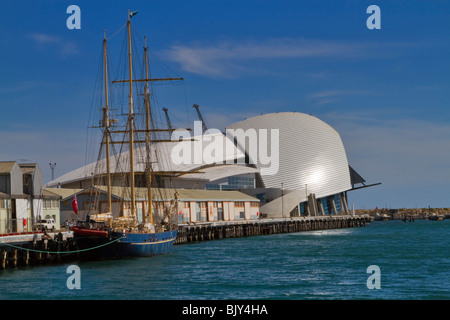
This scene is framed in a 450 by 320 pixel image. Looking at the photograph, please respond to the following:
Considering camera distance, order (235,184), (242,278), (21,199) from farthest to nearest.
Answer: (235,184) < (21,199) < (242,278)

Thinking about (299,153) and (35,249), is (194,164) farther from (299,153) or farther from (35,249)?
(35,249)

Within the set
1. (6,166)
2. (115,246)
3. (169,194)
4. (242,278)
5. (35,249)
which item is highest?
(6,166)

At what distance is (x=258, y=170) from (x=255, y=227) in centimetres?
3393

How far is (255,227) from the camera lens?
9456cm

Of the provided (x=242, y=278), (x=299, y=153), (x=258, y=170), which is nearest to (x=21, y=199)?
(x=242, y=278)

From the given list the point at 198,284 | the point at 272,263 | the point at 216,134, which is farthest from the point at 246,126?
the point at 198,284

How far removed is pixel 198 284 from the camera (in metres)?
31.2

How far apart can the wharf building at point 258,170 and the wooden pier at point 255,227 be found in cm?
551

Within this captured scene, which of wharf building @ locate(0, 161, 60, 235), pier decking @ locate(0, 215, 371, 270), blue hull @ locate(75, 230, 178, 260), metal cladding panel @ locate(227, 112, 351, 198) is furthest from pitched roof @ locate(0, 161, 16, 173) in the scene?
metal cladding panel @ locate(227, 112, 351, 198)

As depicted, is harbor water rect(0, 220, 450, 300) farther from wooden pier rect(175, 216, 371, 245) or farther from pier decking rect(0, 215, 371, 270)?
wooden pier rect(175, 216, 371, 245)

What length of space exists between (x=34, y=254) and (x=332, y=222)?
8673cm

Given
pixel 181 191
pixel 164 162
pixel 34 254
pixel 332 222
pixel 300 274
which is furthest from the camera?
pixel 332 222

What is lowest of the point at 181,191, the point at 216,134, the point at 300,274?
the point at 300,274
